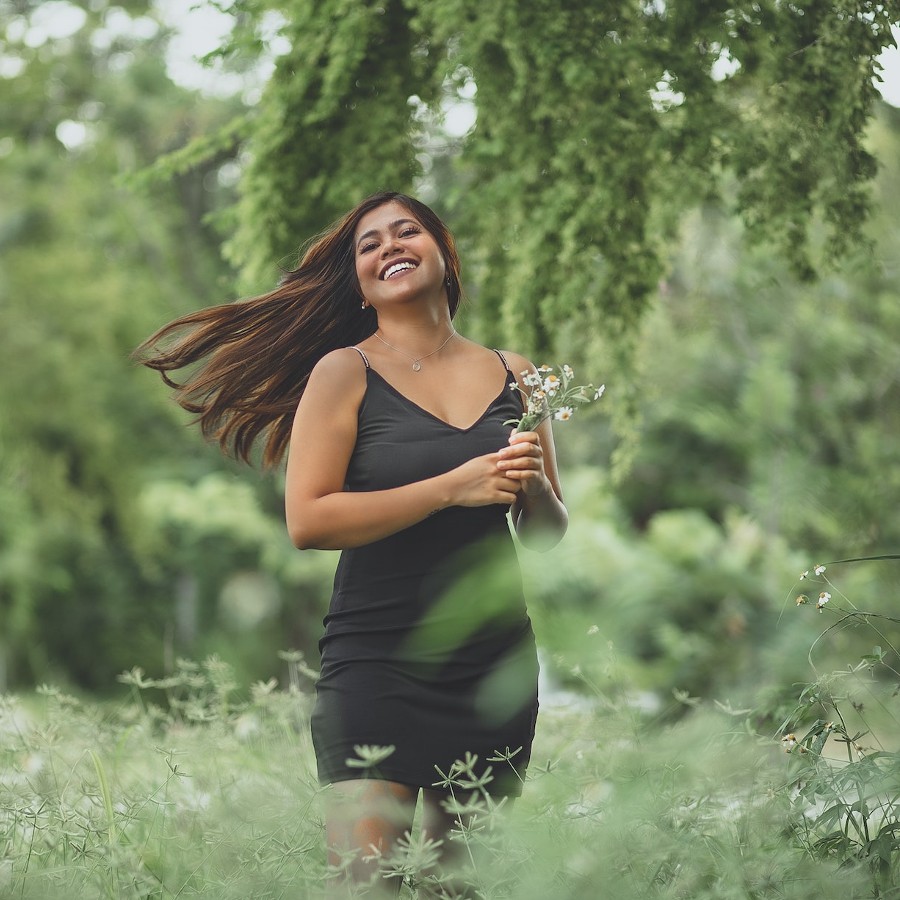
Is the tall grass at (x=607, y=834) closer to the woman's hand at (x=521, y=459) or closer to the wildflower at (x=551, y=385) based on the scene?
the woman's hand at (x=521, y=459)

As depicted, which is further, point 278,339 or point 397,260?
point 278,339

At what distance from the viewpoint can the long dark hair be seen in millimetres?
3352

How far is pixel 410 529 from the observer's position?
2818 millimetres

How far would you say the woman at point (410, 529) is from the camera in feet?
8.68

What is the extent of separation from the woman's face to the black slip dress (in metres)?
0.23

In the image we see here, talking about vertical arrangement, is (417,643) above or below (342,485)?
below

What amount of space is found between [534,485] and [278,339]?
975 millimetres

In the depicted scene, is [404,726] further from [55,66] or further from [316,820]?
[55,66]

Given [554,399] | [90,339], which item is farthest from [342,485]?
[90,339]

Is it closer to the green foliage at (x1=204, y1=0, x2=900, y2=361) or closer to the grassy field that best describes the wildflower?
the grassy field

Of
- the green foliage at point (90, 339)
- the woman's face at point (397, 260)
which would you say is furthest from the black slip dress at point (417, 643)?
the green foliage at point (90, 339)

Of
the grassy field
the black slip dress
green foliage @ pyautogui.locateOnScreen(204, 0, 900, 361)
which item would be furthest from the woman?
green foliage @ pyautogui.locateOnScreen(204, 0, 900, 361)

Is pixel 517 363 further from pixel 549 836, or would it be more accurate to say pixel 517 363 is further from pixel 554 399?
pixel 549 836

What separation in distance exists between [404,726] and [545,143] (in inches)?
100
